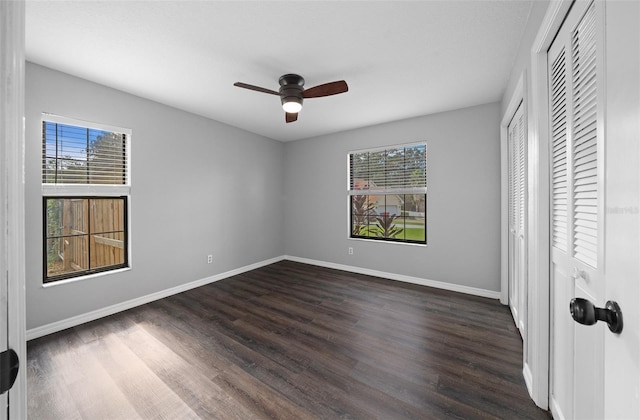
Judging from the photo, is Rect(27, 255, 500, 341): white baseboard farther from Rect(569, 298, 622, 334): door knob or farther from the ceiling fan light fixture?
Rect(569, 298, 622, 334): door knob

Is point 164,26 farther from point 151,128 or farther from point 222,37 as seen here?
point 151,128

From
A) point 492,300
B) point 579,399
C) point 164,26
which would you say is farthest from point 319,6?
point 492,300

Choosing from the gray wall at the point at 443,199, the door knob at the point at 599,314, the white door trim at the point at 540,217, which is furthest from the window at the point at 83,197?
the white door trim at the point at 540,217

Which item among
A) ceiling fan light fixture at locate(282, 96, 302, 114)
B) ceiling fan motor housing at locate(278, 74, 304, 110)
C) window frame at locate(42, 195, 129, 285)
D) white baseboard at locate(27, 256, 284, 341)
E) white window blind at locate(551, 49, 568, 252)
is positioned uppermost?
ceiling fan motor housing at locate(278, 74, 304, 110)

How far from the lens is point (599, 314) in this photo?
0.64 meters

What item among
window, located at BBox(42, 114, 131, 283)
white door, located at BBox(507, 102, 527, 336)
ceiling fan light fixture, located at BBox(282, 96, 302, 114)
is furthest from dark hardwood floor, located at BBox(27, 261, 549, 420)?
ceiling fan light fixture, located at BBox(282, 96, 302, 114)

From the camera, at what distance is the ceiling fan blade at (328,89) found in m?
2.22

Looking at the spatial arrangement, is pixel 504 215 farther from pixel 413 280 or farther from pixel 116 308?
A: pixel 116 308

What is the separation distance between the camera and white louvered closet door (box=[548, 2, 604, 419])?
3.22ft

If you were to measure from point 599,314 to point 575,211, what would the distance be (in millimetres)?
742

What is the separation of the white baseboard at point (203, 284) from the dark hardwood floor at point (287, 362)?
0.10m

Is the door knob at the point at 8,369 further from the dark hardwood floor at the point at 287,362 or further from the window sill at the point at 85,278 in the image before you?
the window sill at the point at 85,278

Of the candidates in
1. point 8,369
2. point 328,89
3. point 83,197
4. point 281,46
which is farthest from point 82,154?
point 8,369

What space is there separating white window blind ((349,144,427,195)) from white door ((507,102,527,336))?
1126mm
